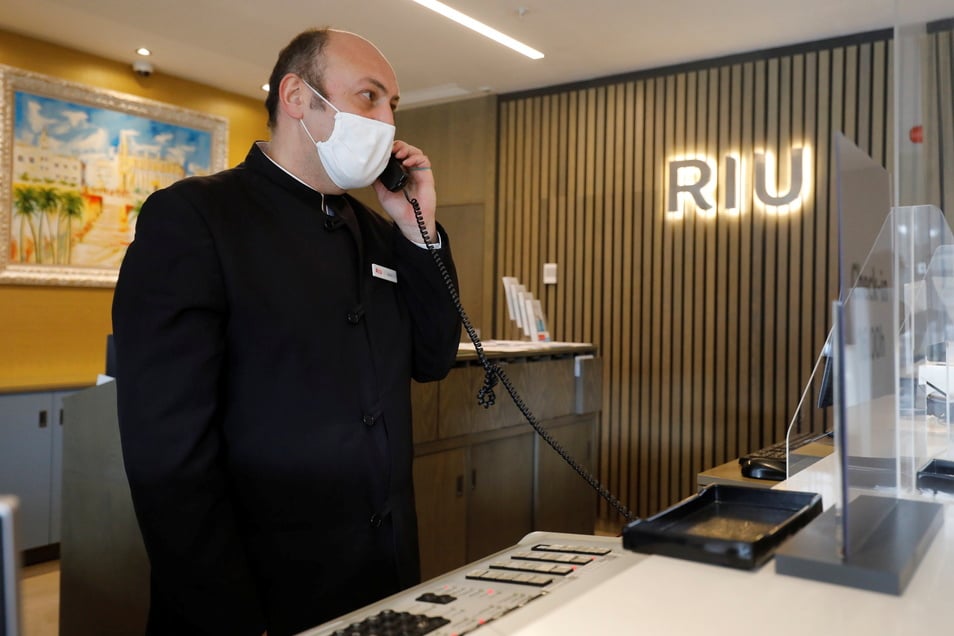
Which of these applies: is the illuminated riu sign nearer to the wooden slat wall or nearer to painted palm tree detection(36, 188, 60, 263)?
the wooden slat wall

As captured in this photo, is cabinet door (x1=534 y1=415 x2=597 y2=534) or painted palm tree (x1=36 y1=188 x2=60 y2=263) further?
painted palm tree (x1=36 y1=188 x2=60 y2=263)

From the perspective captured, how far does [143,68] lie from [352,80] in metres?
4.92

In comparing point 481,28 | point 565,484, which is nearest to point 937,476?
point 565,484

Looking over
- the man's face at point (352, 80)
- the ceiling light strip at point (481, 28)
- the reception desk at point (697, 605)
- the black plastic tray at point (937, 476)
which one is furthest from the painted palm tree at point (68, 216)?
the black plastic tray at point (937, 476)

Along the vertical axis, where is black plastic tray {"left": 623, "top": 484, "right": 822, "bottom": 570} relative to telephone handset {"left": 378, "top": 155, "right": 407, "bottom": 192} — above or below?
below

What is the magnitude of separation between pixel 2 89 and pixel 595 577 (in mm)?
5642

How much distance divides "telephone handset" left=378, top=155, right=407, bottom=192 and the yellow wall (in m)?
3.82

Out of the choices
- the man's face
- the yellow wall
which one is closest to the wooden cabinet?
the man's face

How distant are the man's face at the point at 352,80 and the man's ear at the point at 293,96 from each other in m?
0.04

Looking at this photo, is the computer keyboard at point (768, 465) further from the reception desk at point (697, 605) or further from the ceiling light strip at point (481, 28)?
the ceiling light strip at point (481, 28)

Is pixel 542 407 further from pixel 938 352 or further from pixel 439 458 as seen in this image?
pixel 938 352

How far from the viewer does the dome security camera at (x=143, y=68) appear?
5859mm

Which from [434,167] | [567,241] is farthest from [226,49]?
[567,241]

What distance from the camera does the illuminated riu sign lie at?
5109 millimetres
